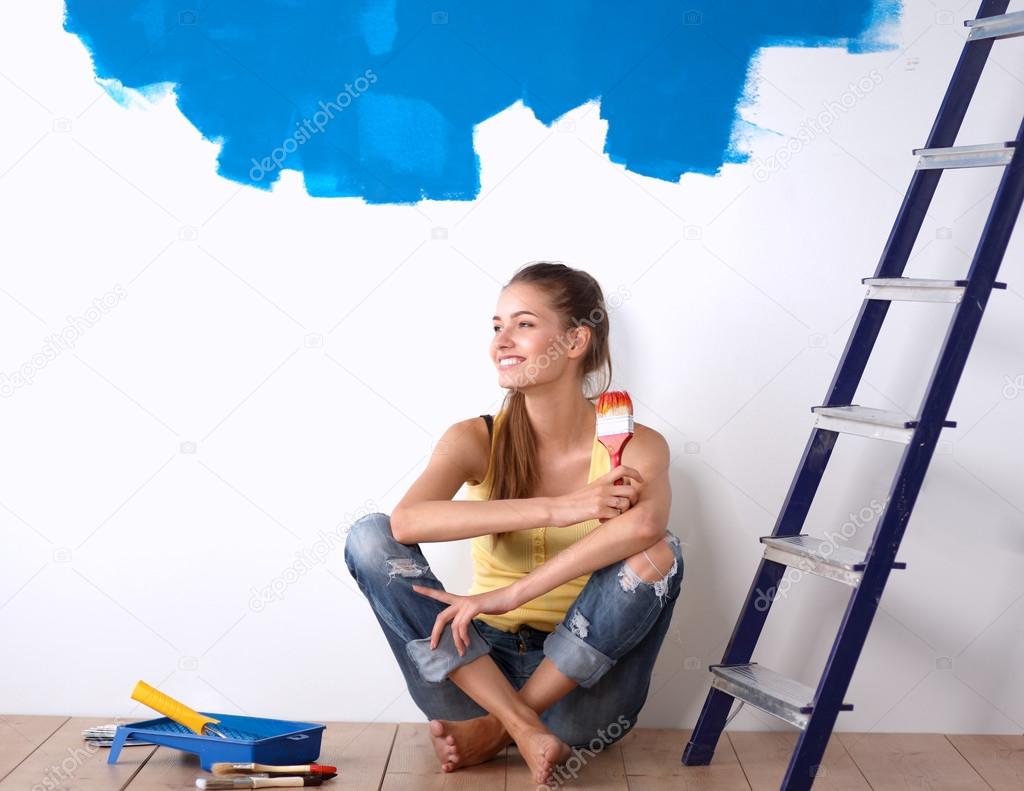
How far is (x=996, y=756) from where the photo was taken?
243cm

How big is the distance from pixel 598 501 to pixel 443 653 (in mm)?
411

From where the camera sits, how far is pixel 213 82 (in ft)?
8.32

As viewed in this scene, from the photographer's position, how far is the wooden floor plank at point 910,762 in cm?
222

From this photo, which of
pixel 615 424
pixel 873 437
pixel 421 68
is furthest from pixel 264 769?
pixel 421 68

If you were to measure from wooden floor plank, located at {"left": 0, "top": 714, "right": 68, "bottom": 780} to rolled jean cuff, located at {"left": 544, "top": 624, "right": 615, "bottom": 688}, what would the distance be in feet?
3.47

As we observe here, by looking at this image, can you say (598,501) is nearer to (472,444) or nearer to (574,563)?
(574,563)

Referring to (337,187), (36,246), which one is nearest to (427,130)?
(337,187)

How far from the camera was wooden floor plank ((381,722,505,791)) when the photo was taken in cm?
212

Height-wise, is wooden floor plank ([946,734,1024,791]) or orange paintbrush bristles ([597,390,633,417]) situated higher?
orange paintbrush bristles ([597,390,633,417])

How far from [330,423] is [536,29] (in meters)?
0.99

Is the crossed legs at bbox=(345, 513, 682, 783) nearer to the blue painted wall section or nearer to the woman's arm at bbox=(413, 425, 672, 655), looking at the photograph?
the woman's arm at bbox=(413, 425, 672, 655)

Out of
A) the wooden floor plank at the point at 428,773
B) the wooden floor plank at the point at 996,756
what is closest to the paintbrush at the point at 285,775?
the wooden floor plank at the point at 428,773

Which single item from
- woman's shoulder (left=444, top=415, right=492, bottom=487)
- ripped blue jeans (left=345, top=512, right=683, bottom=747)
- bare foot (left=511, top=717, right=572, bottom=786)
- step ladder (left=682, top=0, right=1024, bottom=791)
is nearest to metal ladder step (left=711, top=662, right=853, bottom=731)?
step ladder (left=682, top=0, right=1024, bottom=791)

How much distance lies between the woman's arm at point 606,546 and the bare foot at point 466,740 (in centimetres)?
25
